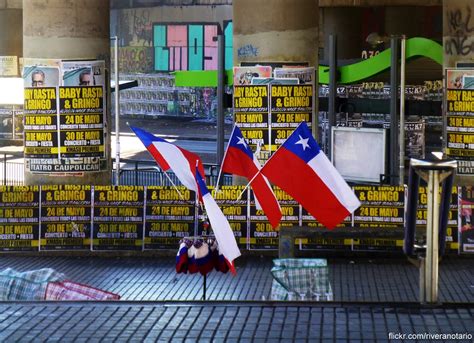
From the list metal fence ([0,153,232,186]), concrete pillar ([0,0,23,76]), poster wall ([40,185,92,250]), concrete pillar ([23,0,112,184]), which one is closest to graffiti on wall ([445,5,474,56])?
metal fence ([0,153,232,186])

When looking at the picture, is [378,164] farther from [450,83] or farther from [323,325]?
[323,325]

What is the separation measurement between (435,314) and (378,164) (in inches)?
569

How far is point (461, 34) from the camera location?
24.6m

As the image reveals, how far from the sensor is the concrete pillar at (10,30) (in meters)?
50.7

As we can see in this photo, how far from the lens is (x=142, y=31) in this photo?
73938mm

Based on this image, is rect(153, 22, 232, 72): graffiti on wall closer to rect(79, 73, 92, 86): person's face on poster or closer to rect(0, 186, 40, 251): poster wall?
rect(79, 73, 92, 86): person's face on poster

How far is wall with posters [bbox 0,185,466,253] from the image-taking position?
21203 mm

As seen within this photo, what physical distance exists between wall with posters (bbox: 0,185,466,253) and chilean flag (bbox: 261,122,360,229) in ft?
18.9

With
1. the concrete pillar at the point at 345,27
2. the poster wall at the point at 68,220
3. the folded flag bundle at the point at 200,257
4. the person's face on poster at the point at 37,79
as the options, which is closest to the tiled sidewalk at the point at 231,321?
the folded flag bundle at the point at 200,257

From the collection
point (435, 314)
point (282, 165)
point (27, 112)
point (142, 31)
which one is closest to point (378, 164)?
point (27, 112)

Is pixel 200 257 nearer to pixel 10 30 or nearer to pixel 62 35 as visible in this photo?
pixel 62 35

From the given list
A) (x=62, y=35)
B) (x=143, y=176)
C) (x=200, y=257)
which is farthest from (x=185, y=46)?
(x=200, y=257)

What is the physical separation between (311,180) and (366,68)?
545 inches

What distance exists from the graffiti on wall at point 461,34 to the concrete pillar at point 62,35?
7530 mm
